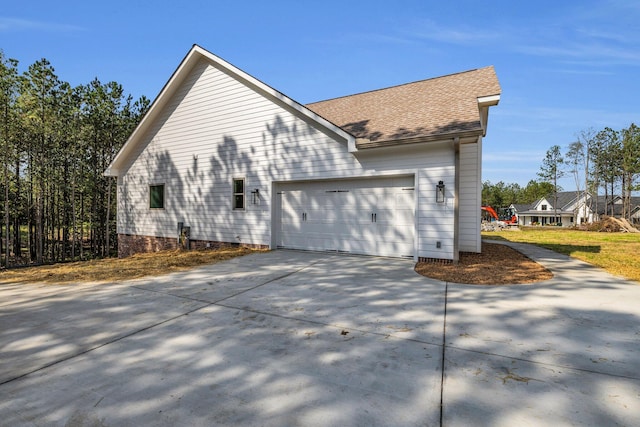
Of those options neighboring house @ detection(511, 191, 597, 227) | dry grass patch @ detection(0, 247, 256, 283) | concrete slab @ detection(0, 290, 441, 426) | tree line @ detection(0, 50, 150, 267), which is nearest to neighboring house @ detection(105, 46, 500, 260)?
dry grass patch @ detection(0, 247, 256, 283)

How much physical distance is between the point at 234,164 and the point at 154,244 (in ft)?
17.8

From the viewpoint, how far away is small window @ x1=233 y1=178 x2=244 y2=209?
1028 centimetres

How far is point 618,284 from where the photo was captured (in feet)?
17.7

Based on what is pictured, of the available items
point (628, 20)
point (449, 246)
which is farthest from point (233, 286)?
point (628, 20)

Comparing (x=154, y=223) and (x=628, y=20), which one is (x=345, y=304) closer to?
(x=154, y=223)

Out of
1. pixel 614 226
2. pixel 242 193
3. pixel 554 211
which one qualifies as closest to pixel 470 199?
pixel 242 193

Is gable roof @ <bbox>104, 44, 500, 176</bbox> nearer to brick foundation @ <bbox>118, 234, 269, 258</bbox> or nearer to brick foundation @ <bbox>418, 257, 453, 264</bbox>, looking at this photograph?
brick foundation @ <bbox>418, 257, 453, 264</bbox>

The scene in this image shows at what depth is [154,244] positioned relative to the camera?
1234 centimetres

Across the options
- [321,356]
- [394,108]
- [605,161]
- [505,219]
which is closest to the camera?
[321,356]

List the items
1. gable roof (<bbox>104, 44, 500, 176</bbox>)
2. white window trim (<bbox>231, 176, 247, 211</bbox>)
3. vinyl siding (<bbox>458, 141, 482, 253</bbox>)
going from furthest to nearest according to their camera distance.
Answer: white window trim (<bbox>231, 176, 247, 211</bbox>), vinyl siding (<bbox>458, 141, 482, 253</bbox>), gable roof (<bbox>104, 44, 500, 176</bbox>)

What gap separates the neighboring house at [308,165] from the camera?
7.43 m

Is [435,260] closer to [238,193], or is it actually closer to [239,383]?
[239,383]

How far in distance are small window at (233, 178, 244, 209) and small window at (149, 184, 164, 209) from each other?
12.8 ft

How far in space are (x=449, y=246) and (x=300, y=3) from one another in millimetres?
8104
